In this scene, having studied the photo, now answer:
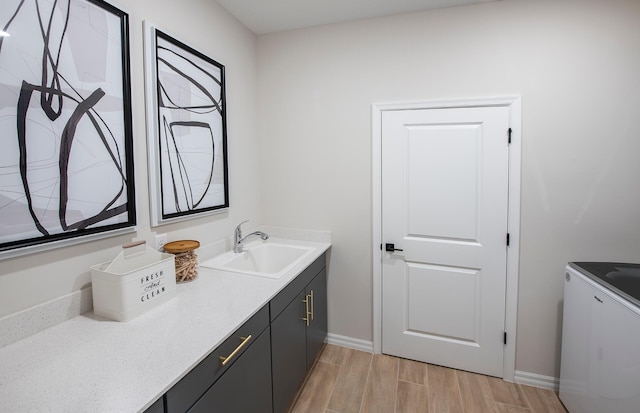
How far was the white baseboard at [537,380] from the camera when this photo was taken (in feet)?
6.31

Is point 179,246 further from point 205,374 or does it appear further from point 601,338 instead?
point 601,338

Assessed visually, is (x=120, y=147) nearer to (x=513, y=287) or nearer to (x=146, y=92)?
(x=146, y=92)

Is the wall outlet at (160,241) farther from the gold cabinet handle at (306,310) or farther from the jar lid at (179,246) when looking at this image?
the gold cabinet handle at (306,310)

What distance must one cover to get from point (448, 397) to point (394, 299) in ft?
2.23

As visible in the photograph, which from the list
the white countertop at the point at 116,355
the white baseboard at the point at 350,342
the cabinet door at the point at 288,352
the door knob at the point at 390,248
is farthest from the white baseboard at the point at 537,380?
the white countertop at the point at 116,355

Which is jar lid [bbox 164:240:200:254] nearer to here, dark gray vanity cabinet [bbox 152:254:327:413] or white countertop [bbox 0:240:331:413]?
white countertop [bbox 0:240:331:413]

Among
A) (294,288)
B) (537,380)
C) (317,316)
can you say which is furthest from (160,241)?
(537,380)

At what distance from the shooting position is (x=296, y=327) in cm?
174

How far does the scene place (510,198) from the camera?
1915 mm

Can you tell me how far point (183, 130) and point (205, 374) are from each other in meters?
1.31

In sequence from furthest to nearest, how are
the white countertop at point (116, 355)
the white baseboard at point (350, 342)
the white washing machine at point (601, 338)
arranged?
the white baseboard at point (350, 342)
the white washing machine at point (601, 338)
the white countertop at point (116, 355)

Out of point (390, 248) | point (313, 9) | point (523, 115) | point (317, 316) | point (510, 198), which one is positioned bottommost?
point (317, 316)

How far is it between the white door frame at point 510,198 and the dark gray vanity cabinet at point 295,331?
47 cm

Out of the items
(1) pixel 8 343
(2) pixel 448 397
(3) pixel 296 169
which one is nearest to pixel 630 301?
(2) pixel 448 397
